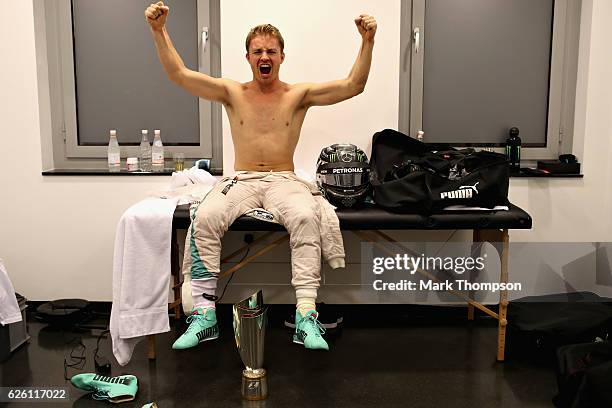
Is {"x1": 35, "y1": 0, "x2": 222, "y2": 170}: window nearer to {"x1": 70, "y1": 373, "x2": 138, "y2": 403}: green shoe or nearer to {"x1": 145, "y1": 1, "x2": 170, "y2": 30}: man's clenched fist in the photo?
{"x1": 145, "y1": 1, "x2": 170, "y2": 30}: man's clenched fist

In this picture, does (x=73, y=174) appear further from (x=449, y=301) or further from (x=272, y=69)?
(x=449, y=301)

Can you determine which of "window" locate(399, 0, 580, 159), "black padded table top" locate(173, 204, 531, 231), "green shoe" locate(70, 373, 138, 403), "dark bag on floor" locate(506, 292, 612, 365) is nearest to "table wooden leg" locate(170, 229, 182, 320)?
"black padded table top" locate(173, 204, 531, 231)

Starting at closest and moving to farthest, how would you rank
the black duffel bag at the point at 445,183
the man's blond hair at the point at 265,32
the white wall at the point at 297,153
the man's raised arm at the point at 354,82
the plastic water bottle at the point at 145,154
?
the black duffel bag at the point at 445,183 → the man's raised arm at the point at 354,82 → the man's blond hair at the point at 265,32 → the white wall at the point at 297,153 → the plastic water bottle at the point at 145,154

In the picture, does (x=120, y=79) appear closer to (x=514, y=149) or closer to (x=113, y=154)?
(x=113, y=154)

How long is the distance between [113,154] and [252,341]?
57.4 inches

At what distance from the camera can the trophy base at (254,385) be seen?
244cm

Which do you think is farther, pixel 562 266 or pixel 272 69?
pixel 562 266

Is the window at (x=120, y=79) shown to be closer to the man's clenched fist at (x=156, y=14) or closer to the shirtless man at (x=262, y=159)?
the shirtless man at (x=262, y=159)

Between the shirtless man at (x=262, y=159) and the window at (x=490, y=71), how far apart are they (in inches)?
22.2

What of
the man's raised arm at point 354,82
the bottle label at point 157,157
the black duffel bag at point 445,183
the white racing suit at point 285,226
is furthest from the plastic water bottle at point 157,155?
the black duffel bag at point 445,183

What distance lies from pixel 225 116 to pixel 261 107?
32 centimetres

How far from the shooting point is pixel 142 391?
253 cm

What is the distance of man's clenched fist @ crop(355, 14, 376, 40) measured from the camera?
9.23 ft

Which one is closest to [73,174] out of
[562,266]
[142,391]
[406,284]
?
[142,391]
